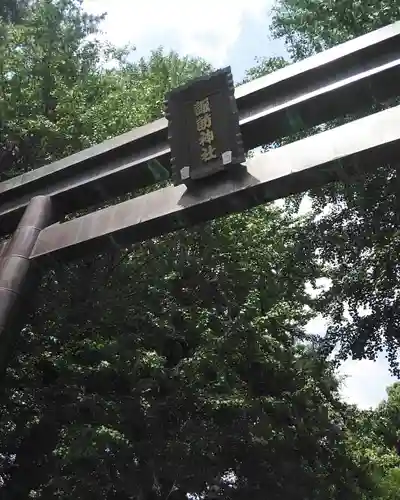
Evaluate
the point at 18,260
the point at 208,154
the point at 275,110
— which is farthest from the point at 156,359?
the point at 275,110

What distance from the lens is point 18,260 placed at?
18.0 ft

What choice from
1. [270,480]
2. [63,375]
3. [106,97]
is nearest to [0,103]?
[106,97]

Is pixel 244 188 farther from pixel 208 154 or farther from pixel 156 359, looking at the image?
pixel 156 359

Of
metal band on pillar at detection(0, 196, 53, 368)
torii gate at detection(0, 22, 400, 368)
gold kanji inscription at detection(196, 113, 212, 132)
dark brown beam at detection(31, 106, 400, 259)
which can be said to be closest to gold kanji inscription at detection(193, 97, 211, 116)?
gold kanji inscription at detection(196, 113, 212, 132)

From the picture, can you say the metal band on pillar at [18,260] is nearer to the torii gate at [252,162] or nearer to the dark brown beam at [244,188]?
the torii gate at [252,162]

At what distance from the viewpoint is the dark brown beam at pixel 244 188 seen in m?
4.41

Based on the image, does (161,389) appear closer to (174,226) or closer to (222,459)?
(222,459)

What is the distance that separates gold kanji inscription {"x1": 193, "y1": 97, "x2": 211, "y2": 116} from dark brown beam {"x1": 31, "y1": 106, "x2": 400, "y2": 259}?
72cm

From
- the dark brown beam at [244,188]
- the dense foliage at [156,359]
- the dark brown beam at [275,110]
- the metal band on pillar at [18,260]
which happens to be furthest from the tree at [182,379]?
the dark brown beam at [244,188]

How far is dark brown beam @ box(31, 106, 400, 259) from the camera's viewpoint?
4.41m

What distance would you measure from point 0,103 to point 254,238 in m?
5.32

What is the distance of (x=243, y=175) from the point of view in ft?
16.1

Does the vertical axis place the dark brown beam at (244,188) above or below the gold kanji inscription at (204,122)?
below

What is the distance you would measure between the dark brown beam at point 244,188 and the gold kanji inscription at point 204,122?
558mm
